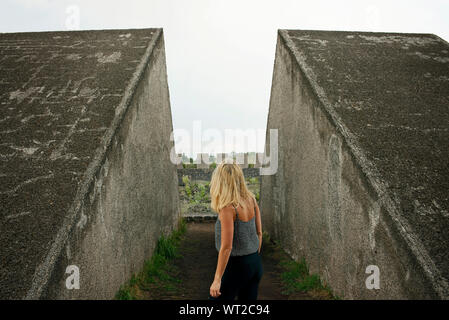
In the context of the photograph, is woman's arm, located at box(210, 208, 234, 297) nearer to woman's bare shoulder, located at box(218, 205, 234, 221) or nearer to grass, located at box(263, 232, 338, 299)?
A: woman's bare shoulder, located at box(218, 205, 234, 221)

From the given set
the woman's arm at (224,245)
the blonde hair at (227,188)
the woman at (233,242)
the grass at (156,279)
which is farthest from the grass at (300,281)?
the blonde hair at (227,188)

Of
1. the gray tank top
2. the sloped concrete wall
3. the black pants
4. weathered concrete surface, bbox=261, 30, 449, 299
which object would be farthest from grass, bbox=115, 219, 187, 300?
weathered concrete surface, bbox=261, 30, 449, 299

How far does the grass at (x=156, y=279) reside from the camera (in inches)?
169

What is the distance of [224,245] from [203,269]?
3.51m

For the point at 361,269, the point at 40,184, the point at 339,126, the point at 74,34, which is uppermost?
the point at 74,34

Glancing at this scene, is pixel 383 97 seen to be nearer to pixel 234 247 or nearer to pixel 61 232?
pixel 234 247

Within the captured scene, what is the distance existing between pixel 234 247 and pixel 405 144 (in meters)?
2.24

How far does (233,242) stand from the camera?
2.79 meters

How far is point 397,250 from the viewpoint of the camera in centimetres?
279

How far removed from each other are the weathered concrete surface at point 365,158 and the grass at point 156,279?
6.57ft

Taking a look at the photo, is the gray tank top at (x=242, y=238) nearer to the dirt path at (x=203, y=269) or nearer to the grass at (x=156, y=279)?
the grass at (x=156, y=279)

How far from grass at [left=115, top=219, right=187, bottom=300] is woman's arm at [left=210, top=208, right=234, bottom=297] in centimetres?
173

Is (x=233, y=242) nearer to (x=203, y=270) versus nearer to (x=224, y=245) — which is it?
(x=224, y=245)
